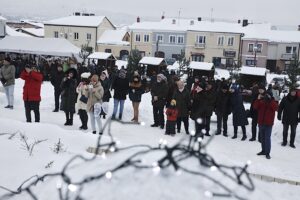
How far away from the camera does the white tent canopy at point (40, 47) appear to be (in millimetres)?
25016

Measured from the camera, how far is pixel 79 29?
193ft

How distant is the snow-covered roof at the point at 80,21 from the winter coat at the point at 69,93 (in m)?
49.8

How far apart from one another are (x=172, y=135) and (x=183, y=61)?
87.5 ft

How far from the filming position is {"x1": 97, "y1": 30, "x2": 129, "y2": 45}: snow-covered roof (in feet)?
188

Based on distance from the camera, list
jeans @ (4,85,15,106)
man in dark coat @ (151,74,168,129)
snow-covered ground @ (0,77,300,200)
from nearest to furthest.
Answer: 1. snow-covered ground @ (0,77,300,200)
2. man in dark coat @ (151,74,168,129)
3. jeans @ (4,85,15,106)

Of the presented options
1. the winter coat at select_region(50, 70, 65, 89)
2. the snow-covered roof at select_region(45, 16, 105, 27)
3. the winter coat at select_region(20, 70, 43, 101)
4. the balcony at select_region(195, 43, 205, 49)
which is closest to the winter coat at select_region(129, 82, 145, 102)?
the winter coat at select_region(50, 70, 65, 89)

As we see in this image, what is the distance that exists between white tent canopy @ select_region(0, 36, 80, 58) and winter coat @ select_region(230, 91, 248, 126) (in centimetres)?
1636

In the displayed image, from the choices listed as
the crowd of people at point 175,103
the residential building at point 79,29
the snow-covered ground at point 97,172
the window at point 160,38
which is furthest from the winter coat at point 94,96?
the residential building at point 79,29

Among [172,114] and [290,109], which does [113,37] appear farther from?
[290,109]

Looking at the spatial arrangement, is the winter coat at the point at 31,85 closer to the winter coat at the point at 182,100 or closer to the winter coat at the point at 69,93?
the winter coat at the point at 69,93

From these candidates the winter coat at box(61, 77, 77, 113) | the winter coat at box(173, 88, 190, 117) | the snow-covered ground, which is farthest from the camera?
the winter coat at box(173, 88, 190, 117)

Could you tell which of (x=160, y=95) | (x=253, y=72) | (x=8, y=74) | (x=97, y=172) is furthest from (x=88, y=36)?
(x=97, y=172)

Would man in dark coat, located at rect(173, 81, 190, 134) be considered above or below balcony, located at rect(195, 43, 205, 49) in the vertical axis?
below

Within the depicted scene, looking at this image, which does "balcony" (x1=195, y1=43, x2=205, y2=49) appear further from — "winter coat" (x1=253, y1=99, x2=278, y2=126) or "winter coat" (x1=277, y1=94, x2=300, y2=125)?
"winter coat" (x1=253, y1=99, x2=278, y2=126)
